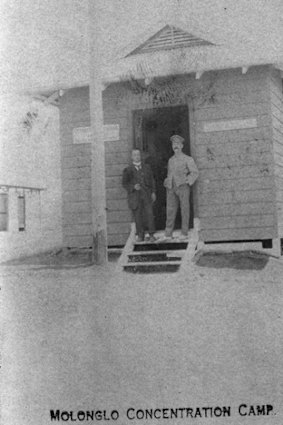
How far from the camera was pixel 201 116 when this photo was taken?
2.51 meters

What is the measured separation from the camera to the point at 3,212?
6.89 feet

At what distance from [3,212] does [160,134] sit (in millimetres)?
974

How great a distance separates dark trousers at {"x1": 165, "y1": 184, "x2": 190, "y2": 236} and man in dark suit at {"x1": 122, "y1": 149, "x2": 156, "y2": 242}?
0.12 m

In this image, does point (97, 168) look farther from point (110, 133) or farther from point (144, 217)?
point (144, 217)

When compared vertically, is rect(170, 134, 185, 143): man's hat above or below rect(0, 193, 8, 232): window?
above

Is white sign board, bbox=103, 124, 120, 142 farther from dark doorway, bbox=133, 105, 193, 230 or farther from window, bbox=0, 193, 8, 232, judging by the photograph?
window, bbox=0, 193, 8, 232

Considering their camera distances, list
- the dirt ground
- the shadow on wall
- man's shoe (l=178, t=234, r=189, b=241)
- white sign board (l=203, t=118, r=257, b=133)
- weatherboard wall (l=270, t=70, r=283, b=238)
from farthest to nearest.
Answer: weatherboard wall (l=270, t=70, r=283, b=238)
white sign board (l=203, t=118, r=257, b=133)
man's shoe (l=178, t=234, r=189, b=241)
the shadow on wall
the dirt ground

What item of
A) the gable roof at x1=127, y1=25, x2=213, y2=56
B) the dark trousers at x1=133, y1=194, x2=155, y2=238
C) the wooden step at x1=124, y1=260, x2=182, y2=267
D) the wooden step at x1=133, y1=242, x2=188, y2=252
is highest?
the gable roof at x1=127, y1=25, x2=213, y2=56

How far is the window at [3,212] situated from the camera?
6.81 ft

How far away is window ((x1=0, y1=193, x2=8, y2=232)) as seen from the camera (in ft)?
6.81

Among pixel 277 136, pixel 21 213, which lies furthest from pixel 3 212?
pixel 277 136

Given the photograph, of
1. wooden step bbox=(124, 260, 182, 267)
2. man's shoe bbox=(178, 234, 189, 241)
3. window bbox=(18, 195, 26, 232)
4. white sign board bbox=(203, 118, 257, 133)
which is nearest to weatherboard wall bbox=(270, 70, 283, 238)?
white sign board bbox=(203, 118, 257, 133)

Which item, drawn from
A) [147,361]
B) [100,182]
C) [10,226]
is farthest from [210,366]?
[10,226]

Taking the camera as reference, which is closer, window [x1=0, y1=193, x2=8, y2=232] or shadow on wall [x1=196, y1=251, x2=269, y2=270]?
window [x1=0, y1=193, x2=8, y2=232]
